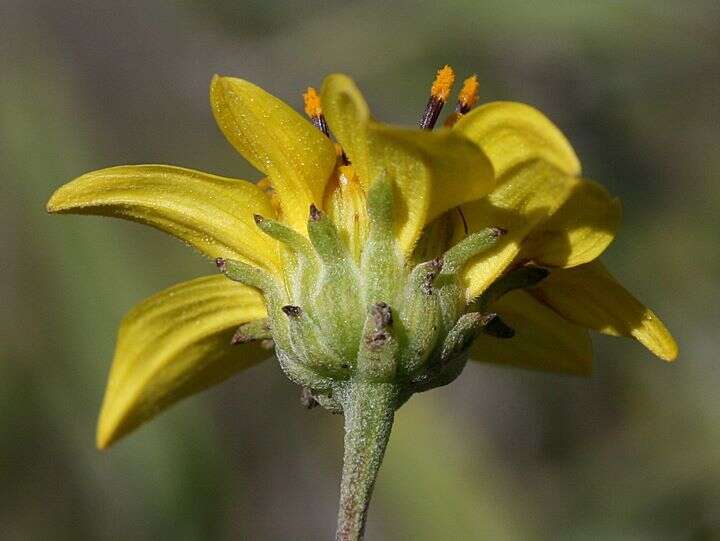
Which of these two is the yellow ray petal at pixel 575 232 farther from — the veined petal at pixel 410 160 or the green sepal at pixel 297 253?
the green sepal at pixel 297 253

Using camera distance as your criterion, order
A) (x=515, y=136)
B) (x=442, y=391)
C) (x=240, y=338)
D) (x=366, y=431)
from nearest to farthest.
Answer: (x=515, y=136) → (x=366, y=431) → (x=240, y=338) → (x=442, y=391)

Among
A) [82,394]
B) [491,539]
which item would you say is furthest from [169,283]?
[491,539]

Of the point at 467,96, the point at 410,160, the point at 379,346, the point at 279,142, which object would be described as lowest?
the point at 379,346

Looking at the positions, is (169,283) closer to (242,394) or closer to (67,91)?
(67,91)

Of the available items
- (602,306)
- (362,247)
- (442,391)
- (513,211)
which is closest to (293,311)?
(362,247)

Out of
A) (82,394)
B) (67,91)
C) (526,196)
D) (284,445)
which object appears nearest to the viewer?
(526,196)

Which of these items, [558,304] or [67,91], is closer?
[558,304]

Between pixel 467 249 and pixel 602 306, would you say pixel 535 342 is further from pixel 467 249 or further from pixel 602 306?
pixel 467 249

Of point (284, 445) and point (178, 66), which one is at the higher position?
point (178, 66)
